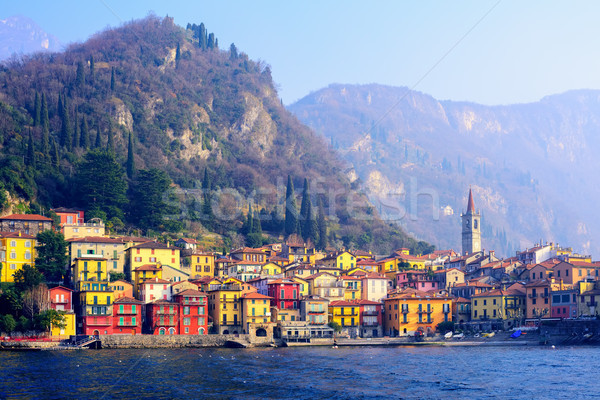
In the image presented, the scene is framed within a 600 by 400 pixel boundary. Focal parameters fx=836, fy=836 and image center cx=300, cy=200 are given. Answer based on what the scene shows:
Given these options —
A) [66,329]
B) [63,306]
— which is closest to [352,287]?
[63,306]

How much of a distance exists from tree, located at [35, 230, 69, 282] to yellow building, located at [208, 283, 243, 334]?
16.7 meters

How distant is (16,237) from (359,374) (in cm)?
4610

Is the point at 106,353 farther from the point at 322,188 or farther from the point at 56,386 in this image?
the point at 322,188

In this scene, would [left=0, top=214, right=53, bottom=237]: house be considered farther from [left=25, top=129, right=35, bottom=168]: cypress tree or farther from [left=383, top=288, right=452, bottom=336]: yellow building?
[left=383, top=288, right=452, bottom=336]: yellow building

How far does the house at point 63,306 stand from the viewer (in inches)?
3162

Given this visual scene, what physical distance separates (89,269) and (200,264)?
1943 cm

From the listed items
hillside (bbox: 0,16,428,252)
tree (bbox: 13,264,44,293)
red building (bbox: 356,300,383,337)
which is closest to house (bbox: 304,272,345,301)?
red building (bbox: 356,300,383,337)

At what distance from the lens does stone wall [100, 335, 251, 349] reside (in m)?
79.8

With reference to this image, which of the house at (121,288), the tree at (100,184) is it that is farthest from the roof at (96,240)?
the tree at (100,184)

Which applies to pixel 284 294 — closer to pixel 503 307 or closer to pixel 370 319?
pixel 370 319

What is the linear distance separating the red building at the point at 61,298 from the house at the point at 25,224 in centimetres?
1374

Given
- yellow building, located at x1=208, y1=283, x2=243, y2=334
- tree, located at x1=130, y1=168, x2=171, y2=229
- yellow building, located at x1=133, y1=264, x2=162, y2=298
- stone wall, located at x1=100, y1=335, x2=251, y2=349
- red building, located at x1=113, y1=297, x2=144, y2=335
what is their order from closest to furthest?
stone wall, located at x1=100, y1=335, x2=251, y2=349
red building, located at x1=113, y1=297, x2=144, y2=335
yellow building, located at x1=208, y1=283, x2=243, y2=334
yellow building, located at x1=133, y1=264, x2=162, y2=298
tree, located at x1=130, y1=168, x2=171, y2=229

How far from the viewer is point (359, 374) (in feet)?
196

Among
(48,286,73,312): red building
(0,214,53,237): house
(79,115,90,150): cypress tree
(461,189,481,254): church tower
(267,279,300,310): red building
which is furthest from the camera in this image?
(461,189,481,254): church tower
